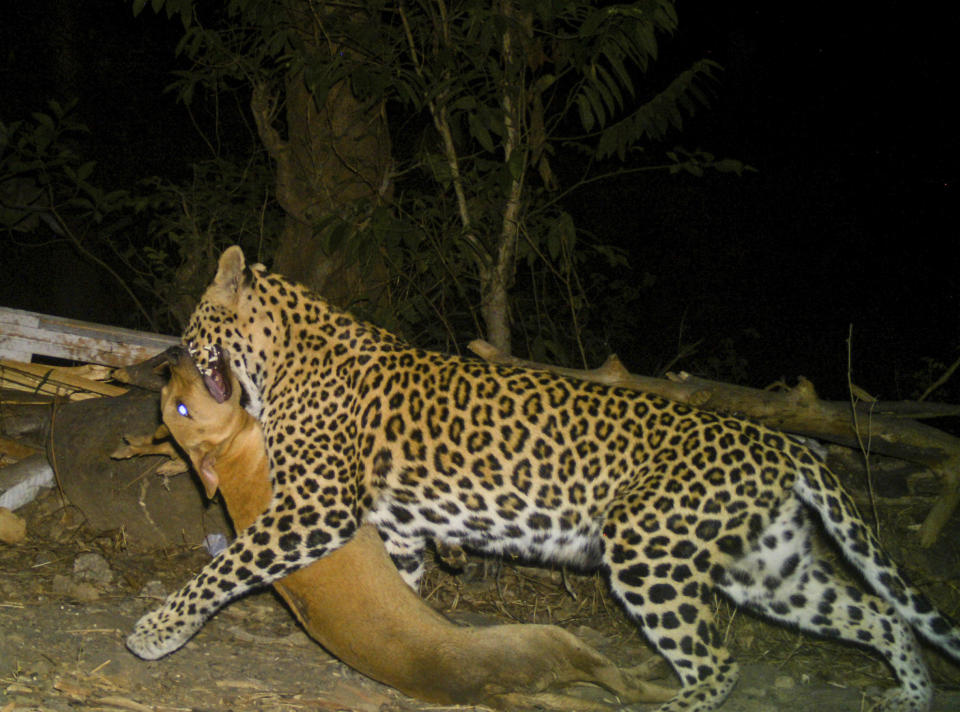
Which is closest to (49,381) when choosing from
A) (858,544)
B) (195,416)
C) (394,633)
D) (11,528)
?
(11,528)

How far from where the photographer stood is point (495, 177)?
21.1 ft

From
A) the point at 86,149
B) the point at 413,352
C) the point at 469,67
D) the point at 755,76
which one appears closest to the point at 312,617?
the point at 413,352

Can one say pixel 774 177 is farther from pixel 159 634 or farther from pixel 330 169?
pixel 159 634

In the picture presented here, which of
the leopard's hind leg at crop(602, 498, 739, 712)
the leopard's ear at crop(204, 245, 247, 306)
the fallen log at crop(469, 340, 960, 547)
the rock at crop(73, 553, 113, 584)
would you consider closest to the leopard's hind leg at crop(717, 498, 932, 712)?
the leopard's hind leg at crop(602, 498, 739, 712)

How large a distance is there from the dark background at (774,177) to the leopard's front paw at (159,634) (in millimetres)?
9138

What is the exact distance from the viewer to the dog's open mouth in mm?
5035

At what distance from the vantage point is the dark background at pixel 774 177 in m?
13.5

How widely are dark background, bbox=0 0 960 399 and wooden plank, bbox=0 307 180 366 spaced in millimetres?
6255

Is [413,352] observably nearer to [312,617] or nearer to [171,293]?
[312,617]

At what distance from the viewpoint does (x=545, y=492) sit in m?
4.73

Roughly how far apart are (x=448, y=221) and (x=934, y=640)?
4.61 m

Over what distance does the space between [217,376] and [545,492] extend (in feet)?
6.08

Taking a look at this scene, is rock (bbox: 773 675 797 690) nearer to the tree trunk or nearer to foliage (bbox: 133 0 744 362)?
foliage (bbox: 133 0 744 362)

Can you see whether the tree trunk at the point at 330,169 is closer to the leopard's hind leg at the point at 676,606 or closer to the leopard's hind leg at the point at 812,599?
the leopard's hind leg at the point at 676,606
